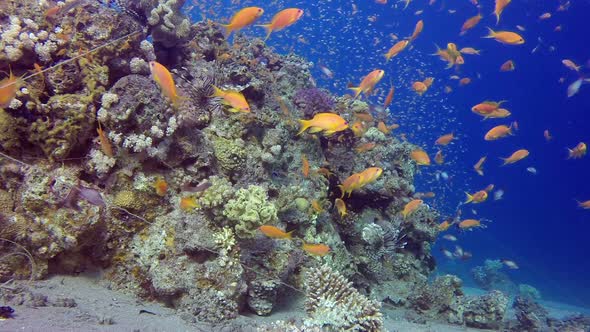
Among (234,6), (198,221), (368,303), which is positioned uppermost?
(234,6)

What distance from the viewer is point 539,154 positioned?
78312 mm

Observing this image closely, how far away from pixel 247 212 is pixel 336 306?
170cm

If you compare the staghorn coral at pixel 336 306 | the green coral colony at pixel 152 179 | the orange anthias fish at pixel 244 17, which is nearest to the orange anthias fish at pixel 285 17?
the orange anthias fish at pixel 244 17

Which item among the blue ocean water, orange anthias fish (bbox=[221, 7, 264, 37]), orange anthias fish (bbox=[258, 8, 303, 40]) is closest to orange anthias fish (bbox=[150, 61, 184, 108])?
orange anthias fish (bbox=[221, 7, 264, 37])

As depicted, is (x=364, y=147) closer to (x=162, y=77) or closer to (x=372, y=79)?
(x=372, y=79)

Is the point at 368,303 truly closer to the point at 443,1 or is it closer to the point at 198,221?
the point at 198,221

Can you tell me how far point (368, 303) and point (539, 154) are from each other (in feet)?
305

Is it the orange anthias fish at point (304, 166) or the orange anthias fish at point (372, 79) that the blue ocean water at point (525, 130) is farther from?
the orange anthias fish at point (304, 166)

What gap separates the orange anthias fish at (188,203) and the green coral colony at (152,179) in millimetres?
24

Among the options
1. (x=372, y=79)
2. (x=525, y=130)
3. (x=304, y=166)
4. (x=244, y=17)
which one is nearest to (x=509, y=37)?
(x=372, y=79)

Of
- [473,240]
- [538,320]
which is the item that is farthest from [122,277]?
[473,240]

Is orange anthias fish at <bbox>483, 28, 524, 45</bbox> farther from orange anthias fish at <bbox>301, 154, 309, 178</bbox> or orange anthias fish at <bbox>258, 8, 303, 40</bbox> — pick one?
orange anthias fish at <bbox>301, 154, 309, 178</bbox>

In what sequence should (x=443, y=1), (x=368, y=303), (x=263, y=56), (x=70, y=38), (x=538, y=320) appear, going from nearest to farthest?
(x=368, y=303) < (x=70, y=38) < (x=538, y=320) < (x=263, y=56) < (x=443, y=1)

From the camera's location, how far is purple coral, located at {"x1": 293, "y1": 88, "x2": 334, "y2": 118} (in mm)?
7504
